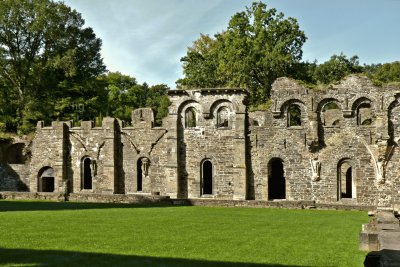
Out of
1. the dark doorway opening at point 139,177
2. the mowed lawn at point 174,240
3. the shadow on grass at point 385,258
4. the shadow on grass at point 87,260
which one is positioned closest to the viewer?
the shadow on grass at point 385,258

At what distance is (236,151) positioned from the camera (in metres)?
28.9

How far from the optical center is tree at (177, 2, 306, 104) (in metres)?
41.9

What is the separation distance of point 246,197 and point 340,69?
26.0 m

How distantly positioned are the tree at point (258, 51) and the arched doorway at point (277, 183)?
12.8 m

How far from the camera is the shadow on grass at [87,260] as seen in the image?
10.2m

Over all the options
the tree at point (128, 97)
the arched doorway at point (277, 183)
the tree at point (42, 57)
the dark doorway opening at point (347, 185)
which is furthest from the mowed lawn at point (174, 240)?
the tree at point (128, 97)

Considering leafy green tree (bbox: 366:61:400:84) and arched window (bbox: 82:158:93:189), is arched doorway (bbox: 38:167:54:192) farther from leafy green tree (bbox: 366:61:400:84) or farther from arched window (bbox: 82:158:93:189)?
leafy green tree (bbox: 366:61:400:84)

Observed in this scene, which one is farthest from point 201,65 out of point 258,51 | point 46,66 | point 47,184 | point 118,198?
point 118,198

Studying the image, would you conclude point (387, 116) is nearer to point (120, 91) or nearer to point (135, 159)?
point (135, 159)

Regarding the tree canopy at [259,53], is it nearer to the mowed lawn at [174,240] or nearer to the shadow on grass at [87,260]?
the mowed lawn at [174,240]

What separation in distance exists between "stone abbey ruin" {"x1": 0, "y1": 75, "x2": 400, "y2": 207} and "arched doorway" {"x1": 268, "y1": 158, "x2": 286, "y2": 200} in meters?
0.07

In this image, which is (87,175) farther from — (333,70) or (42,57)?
(333,70)

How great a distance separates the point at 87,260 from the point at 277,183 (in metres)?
22.5

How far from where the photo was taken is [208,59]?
50.6 metres
